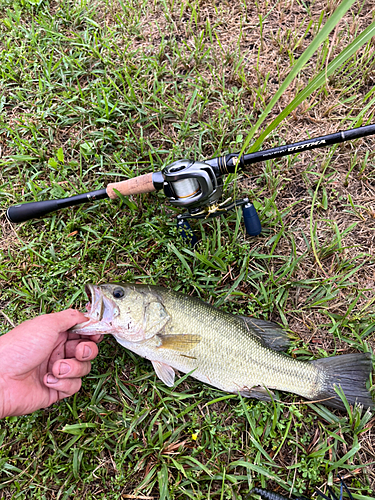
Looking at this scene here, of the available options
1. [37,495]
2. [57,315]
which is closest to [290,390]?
[57,315]

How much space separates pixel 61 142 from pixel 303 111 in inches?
108

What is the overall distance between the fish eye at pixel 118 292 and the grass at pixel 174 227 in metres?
0.44

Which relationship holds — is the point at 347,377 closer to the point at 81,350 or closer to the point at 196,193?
the point at 196,193

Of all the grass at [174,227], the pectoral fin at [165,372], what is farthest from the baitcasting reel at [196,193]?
the pectoral fin at [165,372]

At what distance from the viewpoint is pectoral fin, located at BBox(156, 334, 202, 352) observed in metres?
2.89

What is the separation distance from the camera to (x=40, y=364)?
9.68ft

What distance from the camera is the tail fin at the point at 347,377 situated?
2850mm

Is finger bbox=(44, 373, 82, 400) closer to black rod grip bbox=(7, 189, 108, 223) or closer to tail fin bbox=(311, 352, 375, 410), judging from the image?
black rod grip bbox=(7, 189, 108, 223)

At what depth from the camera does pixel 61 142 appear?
12.6 feet

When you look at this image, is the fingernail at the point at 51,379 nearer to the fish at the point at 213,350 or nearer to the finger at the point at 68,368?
the finger at the point at 68,368

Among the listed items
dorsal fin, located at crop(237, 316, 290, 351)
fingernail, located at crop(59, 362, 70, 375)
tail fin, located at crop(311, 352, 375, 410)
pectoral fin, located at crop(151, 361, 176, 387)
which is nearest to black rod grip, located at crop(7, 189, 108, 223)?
fingernail, located at crop(59, 362, 70, 375)

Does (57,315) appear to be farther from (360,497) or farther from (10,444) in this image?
(360,497)

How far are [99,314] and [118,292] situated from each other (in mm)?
242

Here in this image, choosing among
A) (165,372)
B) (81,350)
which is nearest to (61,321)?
(81,350)
